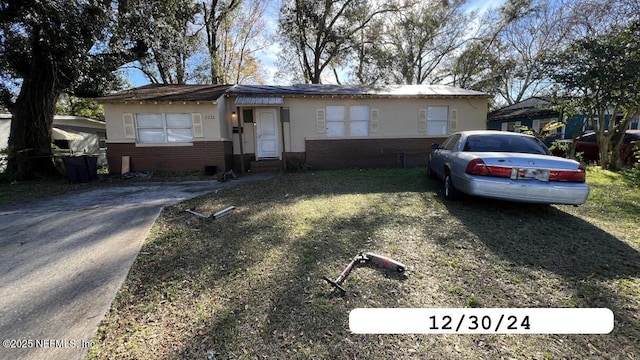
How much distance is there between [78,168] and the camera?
8727 mm

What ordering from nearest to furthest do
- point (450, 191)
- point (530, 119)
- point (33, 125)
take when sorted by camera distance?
point (450, 191) < point (33, 125) < point (530, 119)

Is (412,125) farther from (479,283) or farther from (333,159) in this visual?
(479,283)

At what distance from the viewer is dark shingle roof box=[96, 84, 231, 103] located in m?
9.82

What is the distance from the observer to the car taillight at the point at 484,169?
430 centimetres

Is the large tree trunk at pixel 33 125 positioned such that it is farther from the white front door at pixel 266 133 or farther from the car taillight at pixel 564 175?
the car taillight at pixel 564 175

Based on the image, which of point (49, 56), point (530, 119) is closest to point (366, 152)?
point (49, 56)

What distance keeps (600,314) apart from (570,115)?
36.2 ft

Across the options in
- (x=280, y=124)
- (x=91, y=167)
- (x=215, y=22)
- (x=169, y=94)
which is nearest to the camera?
(x=91, y=167)

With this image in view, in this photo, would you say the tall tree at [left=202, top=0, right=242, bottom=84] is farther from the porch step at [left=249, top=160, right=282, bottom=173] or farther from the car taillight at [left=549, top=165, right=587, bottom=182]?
the car taillight at [left=549, top=165, right=587, bottom=182]

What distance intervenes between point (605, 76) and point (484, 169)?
26.3ft

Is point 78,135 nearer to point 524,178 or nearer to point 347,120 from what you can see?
point 347,120

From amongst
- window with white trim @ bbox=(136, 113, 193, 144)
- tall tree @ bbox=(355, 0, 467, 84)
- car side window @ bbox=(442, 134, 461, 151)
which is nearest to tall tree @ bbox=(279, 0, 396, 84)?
tall tree @ bbox=(355, 0, 467, 84)

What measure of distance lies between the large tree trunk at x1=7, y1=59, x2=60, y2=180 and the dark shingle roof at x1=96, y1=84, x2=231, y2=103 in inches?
60.0

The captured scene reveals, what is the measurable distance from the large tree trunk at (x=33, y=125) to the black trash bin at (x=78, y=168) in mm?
1694
